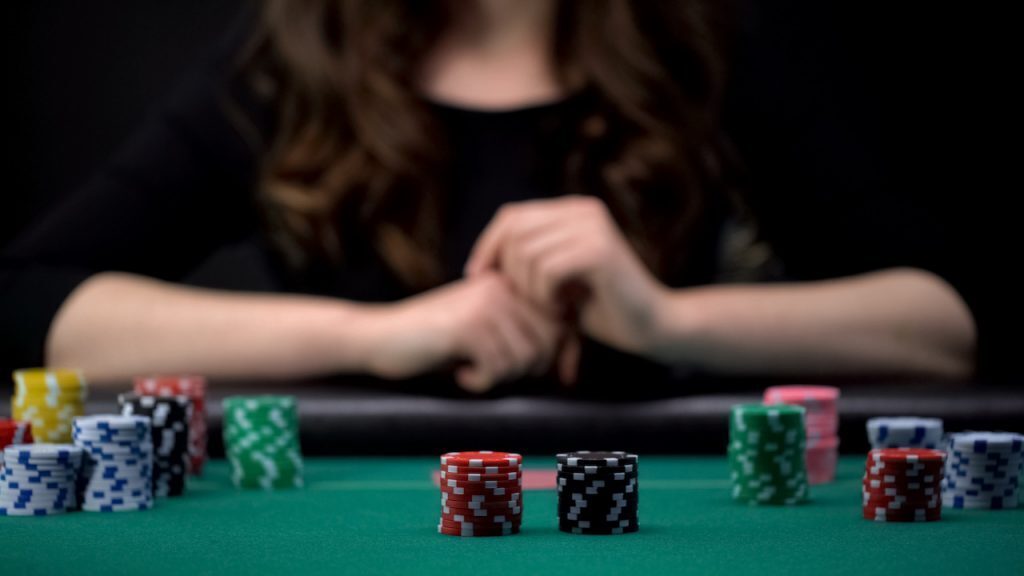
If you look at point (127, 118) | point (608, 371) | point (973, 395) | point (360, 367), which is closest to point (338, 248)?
point (360, 367)

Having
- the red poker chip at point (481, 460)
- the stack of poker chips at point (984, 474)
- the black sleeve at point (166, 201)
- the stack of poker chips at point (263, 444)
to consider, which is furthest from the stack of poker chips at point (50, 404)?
the stack of poker chips at point (984, 474)

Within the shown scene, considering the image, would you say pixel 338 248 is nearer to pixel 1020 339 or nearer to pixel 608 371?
pixel 608 371

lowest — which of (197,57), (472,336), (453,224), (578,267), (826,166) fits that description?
(472,336)

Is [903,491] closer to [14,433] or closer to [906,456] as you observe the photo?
[906,456]

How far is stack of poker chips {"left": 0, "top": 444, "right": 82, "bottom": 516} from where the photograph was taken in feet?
5.37

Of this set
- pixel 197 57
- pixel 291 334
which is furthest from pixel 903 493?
pixel 197 57

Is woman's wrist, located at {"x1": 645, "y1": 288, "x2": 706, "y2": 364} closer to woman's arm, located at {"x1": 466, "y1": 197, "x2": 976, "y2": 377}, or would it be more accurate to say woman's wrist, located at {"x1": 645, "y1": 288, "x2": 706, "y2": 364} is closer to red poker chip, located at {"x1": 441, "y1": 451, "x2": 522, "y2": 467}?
woman's arm, located at {"x1": 466, "y1": 197, "x2": 976, "y2": 377}

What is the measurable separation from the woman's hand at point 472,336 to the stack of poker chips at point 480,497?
1.07 metres

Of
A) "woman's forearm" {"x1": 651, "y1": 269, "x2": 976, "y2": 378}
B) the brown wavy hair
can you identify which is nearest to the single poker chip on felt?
"woman's forearm" {"x1": 651, "y1": 269, "x2": 976, "y2": 378}

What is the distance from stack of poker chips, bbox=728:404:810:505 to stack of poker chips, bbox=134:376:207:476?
0.76m

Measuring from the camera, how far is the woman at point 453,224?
2.71 metres

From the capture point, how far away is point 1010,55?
203 inches

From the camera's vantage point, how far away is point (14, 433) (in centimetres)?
183

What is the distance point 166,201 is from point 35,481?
1.77 meters
